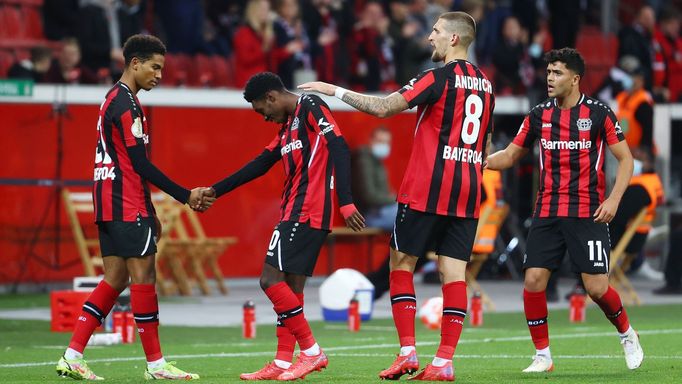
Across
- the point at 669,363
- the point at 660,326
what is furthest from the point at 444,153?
the point at 660,326

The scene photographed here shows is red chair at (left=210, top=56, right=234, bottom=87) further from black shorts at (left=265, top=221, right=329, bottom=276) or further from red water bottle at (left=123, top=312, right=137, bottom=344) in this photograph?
black shorts at (left=265, top=221, right=329, bottom=276)

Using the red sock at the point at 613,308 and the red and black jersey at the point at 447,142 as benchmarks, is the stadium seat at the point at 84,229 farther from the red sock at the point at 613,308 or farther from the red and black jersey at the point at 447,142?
the red and black jersey at the point at 447,142

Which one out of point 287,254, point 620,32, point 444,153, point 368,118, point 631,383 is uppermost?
point 620,32

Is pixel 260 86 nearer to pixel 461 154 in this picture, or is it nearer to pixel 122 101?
pixel 122 101

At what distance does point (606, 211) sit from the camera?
35.7 feet

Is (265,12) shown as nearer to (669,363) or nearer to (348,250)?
(348,250)

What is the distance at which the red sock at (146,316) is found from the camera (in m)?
10.2

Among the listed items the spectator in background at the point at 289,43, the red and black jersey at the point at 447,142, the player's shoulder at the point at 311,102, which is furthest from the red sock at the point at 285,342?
the spectator in background at the point at 289,43

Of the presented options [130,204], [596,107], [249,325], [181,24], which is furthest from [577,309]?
[181,24]

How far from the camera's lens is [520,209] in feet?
81.9

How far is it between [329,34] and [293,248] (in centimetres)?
1478

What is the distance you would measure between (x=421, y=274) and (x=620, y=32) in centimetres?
528

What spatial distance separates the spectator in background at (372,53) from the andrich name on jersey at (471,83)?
14455 mm

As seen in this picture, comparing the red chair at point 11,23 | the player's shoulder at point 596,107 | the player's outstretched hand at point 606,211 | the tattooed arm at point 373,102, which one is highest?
the red chair at point 11,23
